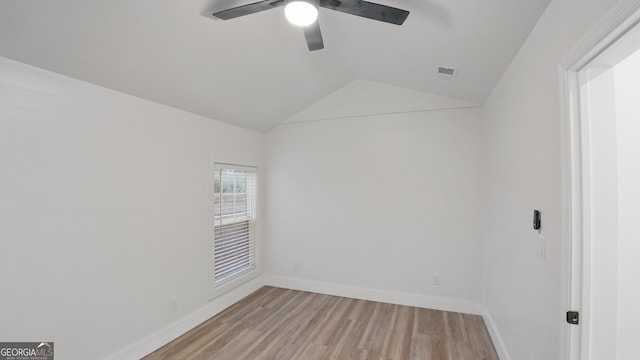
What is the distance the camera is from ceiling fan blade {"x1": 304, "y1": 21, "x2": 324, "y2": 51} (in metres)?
1.69

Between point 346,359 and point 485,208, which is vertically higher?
point 485,208

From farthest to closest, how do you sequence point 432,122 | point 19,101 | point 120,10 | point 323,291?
point 323,291
point 432,122
point 19,101
point 120,10

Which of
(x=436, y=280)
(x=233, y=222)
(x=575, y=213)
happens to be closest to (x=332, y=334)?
(x=436, y=280)

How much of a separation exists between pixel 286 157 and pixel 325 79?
1333mm

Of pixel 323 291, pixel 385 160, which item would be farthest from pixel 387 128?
pixel 323 291

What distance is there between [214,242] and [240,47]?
2.25 m

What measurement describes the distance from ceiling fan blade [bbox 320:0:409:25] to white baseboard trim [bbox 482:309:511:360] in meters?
2.66

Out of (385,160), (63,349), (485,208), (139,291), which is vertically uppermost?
(385,160)

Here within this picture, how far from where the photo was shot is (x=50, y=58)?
182 cm

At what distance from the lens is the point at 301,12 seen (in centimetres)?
150

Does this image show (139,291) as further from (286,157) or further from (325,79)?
(325,79)

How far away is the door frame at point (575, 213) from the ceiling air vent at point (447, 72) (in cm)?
140

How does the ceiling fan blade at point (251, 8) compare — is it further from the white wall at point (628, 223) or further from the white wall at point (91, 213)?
the white wall at point (628, 223)

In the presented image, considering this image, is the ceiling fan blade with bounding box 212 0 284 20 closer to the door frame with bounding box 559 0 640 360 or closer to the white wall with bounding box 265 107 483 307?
the door frame with bounding box 559 0 640 360
